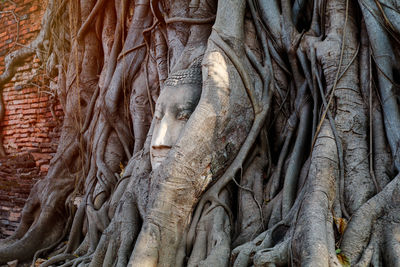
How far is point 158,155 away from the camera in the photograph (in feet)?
9.79

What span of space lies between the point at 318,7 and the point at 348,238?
5.59ft

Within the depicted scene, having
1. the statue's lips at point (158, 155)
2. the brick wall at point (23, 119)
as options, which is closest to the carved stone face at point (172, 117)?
the statue's lips at point (158, 155)

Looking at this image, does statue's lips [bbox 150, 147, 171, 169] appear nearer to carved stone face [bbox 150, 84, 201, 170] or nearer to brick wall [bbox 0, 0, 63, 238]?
carved stone face [bbox 150, 84, 201, 170]

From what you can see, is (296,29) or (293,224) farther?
(296,29)

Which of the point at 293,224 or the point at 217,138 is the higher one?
the point at 217,138

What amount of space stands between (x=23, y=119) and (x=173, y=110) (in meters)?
3.87

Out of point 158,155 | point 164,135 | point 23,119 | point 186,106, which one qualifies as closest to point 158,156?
point 158,155

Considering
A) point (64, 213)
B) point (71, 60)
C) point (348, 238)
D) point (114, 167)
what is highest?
point (71, 60)

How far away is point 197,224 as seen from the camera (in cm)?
266

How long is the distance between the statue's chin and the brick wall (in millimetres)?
3114

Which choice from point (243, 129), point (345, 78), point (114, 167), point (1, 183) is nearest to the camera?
point (345, 78)

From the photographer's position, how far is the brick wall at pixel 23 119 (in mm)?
5547

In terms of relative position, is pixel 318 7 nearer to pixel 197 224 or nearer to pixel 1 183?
pixel 197 224

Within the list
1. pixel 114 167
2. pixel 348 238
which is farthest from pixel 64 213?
pixel 348 238
